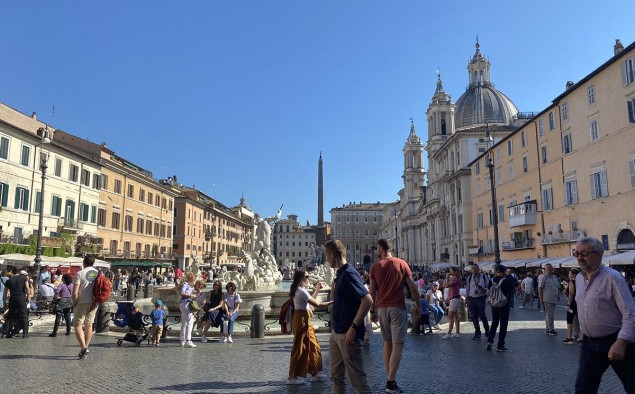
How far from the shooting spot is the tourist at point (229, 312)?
11.0m

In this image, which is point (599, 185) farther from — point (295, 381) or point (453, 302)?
point (295, 381)

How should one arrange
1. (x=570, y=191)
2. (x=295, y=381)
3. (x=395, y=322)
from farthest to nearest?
1. (x=570, y=191)
2. (x=295, y=381)
3. (x=395, y=322)

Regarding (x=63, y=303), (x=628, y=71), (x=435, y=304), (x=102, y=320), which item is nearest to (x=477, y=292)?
(x=435, y=304)

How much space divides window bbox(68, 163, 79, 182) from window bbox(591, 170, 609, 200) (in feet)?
116

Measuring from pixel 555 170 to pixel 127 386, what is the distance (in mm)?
34710

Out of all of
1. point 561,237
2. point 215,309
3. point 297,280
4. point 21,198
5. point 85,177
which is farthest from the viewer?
point 85,177

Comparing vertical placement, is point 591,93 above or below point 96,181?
above

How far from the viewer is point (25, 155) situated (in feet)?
101

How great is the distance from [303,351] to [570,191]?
3132 cm

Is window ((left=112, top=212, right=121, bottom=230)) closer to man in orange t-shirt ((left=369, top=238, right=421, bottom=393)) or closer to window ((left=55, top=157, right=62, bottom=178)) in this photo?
window ((left=55, top=157, right=62, bottom=178))

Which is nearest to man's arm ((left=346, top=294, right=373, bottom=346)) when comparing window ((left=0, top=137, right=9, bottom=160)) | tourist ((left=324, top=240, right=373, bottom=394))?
tourist ((left=324, top=240, right=373, bottom=394))

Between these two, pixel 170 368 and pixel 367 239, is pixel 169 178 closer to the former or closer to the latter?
pixel 170 368

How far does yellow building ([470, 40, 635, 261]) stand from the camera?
87.0 ft

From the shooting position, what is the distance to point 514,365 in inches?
315
